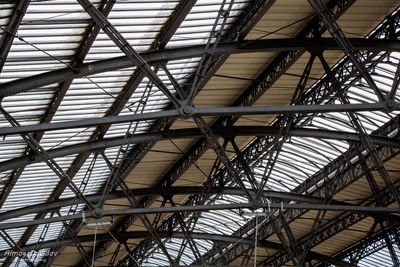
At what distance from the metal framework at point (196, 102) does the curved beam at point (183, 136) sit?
0.23 ft

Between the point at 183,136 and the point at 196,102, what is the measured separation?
2298 mm

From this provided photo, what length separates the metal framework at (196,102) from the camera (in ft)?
77.6

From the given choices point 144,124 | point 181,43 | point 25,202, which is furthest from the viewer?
point 25,202

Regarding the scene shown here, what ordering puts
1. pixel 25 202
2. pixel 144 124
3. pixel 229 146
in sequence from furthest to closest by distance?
pixel 25 202 → pixel 229 146 → pixel 144 124

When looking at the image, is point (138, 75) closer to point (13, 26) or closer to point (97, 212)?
point (13, 26)

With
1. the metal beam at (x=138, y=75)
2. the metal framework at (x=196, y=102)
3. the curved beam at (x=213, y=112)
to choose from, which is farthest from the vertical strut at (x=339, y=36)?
the metal beam at (x=138, y=75)

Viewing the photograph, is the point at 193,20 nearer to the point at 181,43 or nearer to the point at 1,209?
the point at 181,43

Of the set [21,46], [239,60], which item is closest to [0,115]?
[21,46]

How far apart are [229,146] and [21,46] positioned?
16.4m

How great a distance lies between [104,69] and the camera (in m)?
25.0

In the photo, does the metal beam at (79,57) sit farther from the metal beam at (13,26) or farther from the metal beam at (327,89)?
the metal beam at (327,89)

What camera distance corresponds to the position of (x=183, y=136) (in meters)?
33.3

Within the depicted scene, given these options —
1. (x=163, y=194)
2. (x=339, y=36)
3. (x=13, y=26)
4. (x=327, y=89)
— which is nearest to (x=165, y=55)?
(x=13, y=26)

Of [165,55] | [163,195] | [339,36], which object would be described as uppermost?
[163,195]
